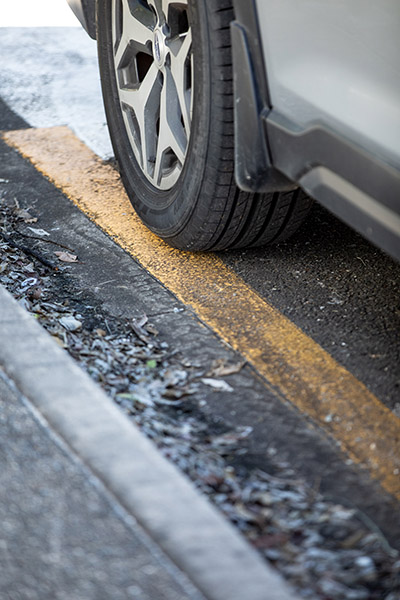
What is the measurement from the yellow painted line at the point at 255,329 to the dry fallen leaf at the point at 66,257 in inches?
8.3

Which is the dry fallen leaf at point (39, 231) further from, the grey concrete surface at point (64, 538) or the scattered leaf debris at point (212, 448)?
the grey concrete surface at point (64, 538)

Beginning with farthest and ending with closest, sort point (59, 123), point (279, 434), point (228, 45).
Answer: point (59, 123), point (228, 45), point (279, 434)

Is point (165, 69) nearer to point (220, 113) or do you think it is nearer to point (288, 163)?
point (220, 113)

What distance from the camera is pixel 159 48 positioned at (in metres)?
2.61

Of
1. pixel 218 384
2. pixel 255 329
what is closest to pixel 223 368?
pixel 218 384

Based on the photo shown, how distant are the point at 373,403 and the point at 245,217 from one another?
0.80m

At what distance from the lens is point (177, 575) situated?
4.71ft

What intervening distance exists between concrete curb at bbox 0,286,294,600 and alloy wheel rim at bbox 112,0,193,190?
0.91 meters

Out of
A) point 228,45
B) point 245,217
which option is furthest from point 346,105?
point 245,217

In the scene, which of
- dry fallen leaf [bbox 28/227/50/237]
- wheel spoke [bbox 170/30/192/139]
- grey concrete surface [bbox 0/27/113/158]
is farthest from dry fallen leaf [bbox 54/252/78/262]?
grey concrete surface [bbox 0/27/113/158]

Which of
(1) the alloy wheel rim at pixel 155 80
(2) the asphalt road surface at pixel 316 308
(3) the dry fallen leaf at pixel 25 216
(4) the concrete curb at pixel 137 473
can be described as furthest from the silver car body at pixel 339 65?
(3) the dry fallen leaf at pixel 25 216

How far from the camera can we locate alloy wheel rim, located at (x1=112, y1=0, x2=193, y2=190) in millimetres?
2518

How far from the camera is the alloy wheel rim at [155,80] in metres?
2.52

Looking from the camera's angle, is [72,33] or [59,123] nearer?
[59,123]
